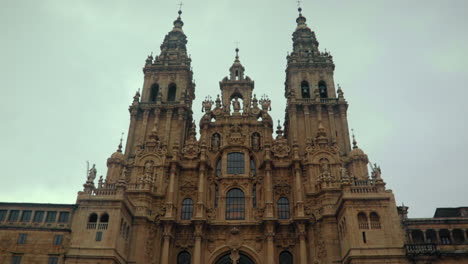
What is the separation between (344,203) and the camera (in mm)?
32844

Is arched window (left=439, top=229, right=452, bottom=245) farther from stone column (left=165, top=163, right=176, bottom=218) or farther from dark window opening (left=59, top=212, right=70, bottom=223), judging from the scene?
dark window opening (left=59, top=212, right=70, bottom=223)

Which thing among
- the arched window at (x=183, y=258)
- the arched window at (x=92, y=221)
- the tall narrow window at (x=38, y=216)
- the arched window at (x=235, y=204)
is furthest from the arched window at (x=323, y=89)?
the tall narrow window at (x=38, y=216)

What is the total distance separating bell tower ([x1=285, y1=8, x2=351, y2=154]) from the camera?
43625 millimetres

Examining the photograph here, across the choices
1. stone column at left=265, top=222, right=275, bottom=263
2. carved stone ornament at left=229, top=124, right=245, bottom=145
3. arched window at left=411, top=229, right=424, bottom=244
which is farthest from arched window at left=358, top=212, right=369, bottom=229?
carved stone ornament at left=229, top=124, right=245, bottom=145

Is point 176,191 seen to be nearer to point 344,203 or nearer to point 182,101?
point 182,101

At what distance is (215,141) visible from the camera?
146 feet

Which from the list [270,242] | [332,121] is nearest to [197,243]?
[270,242]

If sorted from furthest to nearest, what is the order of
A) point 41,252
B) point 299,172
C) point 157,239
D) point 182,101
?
point 182,101, point 299,172, point 157,239, point 41,252

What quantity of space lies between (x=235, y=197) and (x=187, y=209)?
16.7 ft

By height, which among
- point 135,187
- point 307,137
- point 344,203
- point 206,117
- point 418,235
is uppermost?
point 206,117

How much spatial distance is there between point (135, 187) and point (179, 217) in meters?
5.37

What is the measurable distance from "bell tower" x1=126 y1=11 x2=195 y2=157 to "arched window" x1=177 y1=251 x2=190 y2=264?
445 inches

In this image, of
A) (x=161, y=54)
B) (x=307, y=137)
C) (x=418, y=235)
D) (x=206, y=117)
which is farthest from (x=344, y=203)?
(x=161, y=54)

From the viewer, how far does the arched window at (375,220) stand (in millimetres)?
31859
